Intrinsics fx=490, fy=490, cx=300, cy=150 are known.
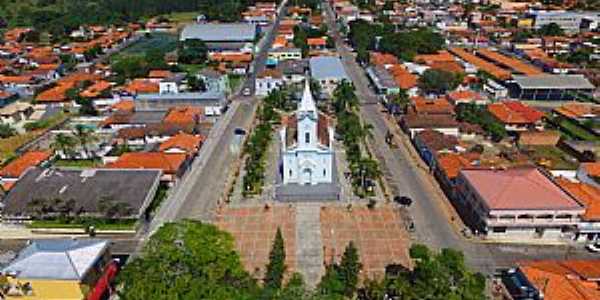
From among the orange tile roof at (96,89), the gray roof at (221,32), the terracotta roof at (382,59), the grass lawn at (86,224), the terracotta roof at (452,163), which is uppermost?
the gray roof at (221,32)

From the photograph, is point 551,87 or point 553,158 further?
point 551,87

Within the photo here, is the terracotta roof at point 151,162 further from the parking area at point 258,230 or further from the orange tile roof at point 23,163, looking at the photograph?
the parking area at point 258,230

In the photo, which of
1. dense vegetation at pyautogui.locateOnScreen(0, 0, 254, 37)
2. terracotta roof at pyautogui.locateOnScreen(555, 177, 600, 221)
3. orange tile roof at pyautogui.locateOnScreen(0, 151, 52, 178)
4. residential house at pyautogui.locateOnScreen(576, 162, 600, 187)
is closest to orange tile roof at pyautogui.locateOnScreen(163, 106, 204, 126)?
orange tile roof at pyautogui.locateOnScreen(0, 151, 52, 178)

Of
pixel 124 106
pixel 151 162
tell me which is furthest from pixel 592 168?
pixel 124 106

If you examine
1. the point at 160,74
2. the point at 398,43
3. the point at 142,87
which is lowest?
the point at 142,87

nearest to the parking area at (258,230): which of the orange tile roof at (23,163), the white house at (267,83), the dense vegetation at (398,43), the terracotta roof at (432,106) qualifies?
the orange tile roof at (23,163)

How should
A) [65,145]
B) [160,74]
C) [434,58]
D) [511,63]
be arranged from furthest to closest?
[434,58], [511,63], [160,74], [65,145]

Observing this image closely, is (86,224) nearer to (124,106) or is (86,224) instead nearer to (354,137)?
(354,137)
